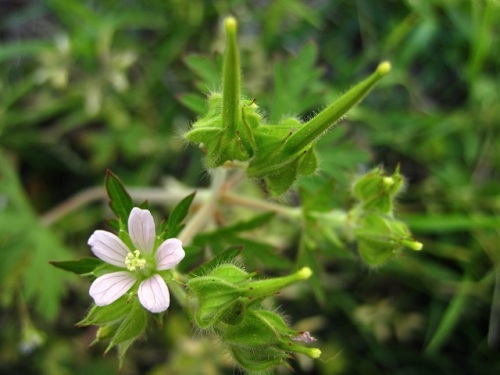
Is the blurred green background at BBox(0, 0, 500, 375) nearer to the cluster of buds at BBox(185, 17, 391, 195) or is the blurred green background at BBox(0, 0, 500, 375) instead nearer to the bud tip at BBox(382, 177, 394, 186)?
the bud tip at BBox(382, 177, 394, 186)

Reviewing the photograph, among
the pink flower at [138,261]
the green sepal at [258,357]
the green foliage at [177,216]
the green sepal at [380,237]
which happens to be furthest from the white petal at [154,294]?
the green sepal at [380,237]

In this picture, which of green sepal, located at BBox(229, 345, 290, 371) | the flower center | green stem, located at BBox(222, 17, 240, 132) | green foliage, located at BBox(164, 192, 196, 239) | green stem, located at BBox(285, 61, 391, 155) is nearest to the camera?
green stem, located at BBox(222, 17, 240, 132)

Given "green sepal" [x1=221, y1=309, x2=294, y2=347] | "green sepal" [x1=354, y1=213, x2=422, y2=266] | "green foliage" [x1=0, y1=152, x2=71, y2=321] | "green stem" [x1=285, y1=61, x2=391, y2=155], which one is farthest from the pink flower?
"green foliage" [x1=0, y1=152, x2=71, y2=321]

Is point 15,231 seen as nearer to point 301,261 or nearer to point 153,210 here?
point 153,210

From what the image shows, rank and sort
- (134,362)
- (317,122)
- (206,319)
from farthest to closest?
(134,362)
(206,319)
(317,122)

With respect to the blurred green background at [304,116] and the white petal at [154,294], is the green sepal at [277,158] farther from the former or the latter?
the blurred green background at [304,116]

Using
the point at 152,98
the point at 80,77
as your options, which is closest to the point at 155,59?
the point at 152,98
